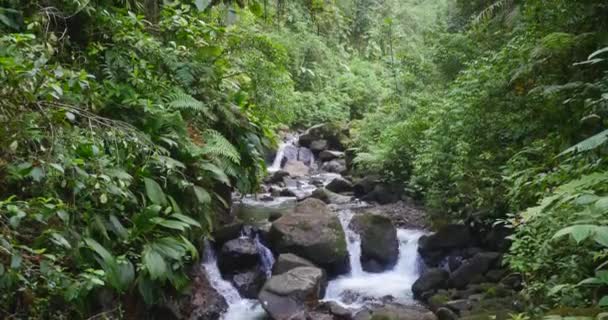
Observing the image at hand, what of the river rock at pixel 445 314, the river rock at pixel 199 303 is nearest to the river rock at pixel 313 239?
the river rock at pixel 199 303

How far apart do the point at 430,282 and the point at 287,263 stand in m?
2.24

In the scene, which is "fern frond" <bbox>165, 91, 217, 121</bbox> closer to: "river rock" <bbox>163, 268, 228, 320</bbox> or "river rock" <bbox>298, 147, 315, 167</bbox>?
"river rock" <bbox>163, 268, 228, 320</bbox>

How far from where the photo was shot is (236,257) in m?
8.20

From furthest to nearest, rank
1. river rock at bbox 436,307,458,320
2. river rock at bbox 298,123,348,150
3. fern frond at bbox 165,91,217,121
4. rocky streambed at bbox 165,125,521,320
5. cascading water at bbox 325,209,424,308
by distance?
1. river rock at bbox 298,123,348,150
2. cascading water at bbox 325,209,424,308
3. rocky streambed at bbox 165,125,521,320
4. river rock at bbox 436,307,458,320
5. fern frond at bbox 165,91,217,121

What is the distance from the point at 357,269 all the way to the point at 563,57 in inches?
190

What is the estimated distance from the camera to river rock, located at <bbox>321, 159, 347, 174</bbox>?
15816 mm

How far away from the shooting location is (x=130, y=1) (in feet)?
15.8

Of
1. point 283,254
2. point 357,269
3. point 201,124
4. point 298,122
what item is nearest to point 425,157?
point 357,269

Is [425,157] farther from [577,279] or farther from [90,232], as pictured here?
[90,232]

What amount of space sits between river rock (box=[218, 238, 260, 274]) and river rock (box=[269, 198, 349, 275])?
1.62ft

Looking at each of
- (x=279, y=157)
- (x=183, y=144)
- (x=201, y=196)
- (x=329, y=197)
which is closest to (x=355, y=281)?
(x=329, y=197)

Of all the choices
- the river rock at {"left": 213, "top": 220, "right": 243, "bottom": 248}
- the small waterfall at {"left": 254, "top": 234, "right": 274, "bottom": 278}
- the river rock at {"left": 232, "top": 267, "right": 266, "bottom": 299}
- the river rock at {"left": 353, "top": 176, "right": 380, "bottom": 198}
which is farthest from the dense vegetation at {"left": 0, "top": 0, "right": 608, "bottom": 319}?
the river rock at {"left": 353, "top": 176, "right": 380, "bottom": 198}

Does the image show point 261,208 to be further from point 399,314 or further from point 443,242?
point 399,314

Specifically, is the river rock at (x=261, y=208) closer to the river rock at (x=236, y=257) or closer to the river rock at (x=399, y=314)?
the river rock at (x=236, y=257)
